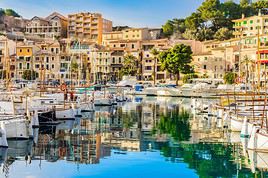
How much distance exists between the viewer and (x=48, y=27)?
122250 mm

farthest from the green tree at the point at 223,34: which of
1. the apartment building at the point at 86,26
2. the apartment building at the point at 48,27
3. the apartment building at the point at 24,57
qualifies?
the apartment building at the point at 48,27

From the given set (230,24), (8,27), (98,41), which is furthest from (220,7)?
(8,27)

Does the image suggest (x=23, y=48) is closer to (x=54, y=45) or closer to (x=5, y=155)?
(x=54, y=45)

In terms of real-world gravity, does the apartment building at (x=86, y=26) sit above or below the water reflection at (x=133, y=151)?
A: above

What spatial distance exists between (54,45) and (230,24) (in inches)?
1479

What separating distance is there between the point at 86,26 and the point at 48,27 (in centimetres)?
982

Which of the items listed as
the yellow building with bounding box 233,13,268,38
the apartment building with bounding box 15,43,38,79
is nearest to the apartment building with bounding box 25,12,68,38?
the apartment building with bounding box 15,43,38,79

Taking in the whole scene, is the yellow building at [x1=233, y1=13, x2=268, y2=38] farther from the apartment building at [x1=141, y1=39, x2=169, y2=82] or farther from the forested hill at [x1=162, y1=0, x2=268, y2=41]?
the apartment building at [x1=141, y1=39, x2=169, y2=82]

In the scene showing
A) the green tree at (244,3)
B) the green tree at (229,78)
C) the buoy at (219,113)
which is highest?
the green tree at (244,3)

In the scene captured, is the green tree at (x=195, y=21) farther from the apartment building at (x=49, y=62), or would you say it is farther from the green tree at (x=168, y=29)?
the apartment building at (x=49, y=62)

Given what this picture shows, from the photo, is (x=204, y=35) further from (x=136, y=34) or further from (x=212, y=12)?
(x=136, y=34)

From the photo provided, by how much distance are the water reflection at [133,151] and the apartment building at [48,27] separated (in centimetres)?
8910

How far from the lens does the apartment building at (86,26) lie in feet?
392

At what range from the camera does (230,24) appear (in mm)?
106000
